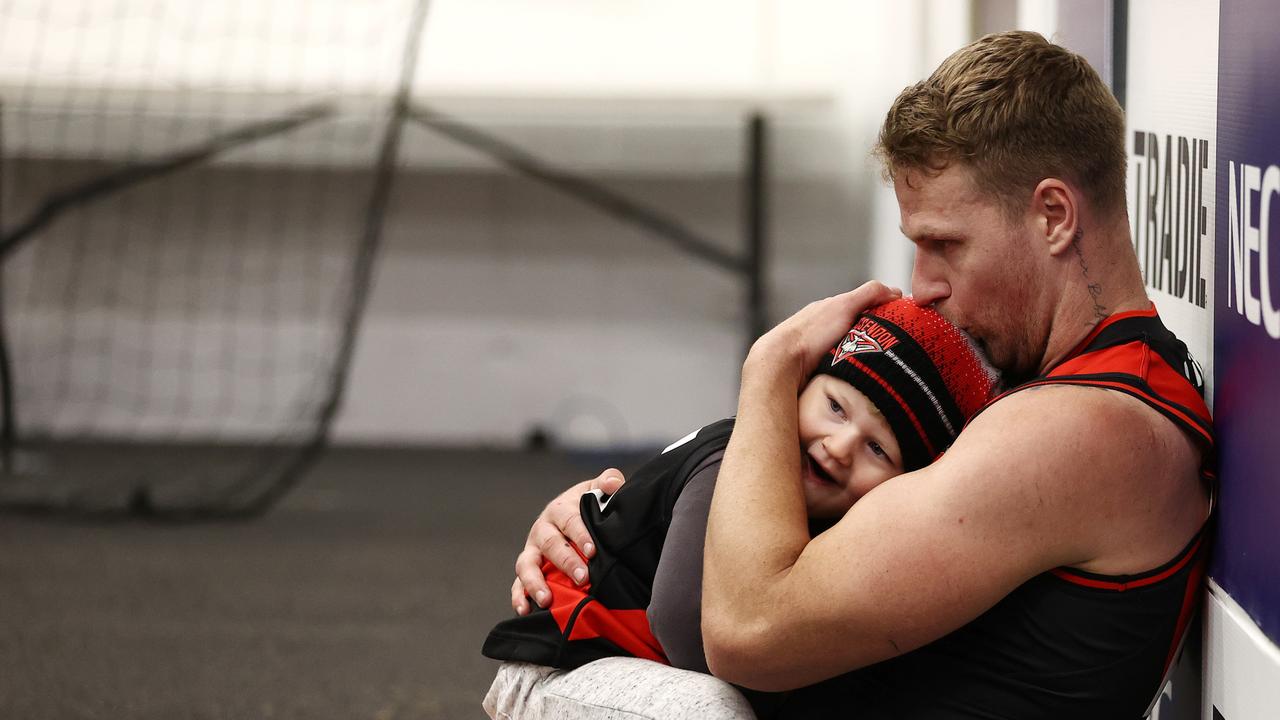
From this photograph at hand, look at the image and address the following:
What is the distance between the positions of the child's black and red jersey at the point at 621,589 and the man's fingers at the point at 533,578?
0.03ft

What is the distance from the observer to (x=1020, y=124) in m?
0.83

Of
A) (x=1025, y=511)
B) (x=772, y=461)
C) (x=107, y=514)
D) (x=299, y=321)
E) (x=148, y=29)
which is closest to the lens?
(x=1025, y=511)

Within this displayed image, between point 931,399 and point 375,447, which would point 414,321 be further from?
point 931,399

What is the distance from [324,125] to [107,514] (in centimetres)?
150

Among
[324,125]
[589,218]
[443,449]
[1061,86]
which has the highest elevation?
[1061,86]

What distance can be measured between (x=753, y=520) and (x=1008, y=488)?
0.58 feet

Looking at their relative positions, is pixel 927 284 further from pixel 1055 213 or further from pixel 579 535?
pixel 579 535

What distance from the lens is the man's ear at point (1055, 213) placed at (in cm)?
84

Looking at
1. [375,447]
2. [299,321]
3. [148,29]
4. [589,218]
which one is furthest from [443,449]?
[148,29]

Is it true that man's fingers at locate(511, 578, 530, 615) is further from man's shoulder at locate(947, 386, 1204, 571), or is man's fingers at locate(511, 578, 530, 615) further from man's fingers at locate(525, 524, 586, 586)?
man's shoulder at locate(947, 386, 1204, 571)

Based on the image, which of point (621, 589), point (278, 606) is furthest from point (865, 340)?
point (278, 606)

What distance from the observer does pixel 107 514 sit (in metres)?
3.35

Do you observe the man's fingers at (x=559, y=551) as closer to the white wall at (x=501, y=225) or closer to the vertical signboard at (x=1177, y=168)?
the vertical signboard at (x=1177, y=168)

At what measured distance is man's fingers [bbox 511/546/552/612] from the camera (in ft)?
3.46
